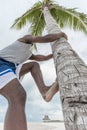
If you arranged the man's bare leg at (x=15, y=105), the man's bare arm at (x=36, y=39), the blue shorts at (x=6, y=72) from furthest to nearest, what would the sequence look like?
the man's bare arm at (x=36, y=39), the blue shorts at (x=6, y=72), the man's bare leg at (x=15, y=105)

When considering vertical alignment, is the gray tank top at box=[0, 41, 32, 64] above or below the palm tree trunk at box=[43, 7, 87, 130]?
above

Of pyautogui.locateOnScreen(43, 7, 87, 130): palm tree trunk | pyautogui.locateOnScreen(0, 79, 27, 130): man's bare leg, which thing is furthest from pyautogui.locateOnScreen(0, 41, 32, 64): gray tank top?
pyautogui.locateOnScreen(43, 7, 87, 130): palm tree trunk

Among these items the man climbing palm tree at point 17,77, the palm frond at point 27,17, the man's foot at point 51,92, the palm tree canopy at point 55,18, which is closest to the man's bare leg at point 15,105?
the man climbing palm tree at point 17,77

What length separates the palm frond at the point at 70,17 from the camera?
41.2 feet

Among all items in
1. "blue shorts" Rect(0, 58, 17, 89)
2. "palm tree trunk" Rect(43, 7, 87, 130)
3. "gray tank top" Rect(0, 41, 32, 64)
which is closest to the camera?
"palm tree trunk" Rect(43, 7, 87, 130)

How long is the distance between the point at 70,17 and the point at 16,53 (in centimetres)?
970

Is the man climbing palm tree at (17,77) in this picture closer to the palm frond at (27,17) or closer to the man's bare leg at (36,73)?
the man's bare leg at (36,73)

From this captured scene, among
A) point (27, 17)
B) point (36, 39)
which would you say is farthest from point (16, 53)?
point (27, 17)

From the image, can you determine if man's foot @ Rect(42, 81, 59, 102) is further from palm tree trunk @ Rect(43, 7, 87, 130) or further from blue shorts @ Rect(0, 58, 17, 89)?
blue shorts @ Rect(0, 58, 17, 89)

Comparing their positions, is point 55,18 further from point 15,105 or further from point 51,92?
point 15,105

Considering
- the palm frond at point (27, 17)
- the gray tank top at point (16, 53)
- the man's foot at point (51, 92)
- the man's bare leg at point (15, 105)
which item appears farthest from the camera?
the palm frond at point (27, 17)

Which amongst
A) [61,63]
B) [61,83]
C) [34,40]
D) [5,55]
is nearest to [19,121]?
[61,83]

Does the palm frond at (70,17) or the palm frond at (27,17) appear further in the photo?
the palm frond at (27,17)

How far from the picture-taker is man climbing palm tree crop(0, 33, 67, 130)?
2.85m
